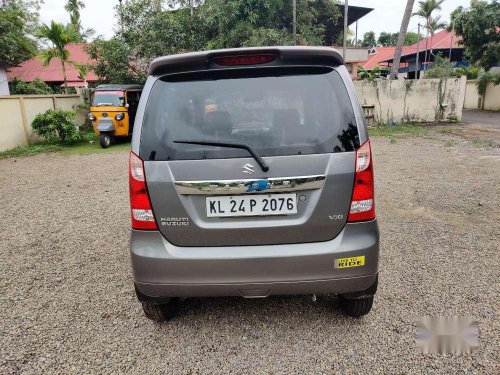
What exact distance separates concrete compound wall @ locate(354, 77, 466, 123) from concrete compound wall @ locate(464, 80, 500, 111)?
32.6ft

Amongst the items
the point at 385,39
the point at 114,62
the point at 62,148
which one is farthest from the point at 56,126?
the point at 385,39

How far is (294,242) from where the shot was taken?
7.10 feet

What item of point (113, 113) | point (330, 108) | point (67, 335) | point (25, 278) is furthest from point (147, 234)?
point (113, 113)

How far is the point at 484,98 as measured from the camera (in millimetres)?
23094

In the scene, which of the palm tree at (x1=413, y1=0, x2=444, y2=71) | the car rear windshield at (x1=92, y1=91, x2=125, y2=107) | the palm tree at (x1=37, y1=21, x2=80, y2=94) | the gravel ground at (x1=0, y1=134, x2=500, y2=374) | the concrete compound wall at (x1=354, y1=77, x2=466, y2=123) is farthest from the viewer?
the palm tree at (x1=413, y1=0, x2=444, y2=71)

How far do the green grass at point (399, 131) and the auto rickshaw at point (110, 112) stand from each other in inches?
322

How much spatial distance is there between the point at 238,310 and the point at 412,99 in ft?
46.3

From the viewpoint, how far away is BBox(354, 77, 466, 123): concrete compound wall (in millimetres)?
14383

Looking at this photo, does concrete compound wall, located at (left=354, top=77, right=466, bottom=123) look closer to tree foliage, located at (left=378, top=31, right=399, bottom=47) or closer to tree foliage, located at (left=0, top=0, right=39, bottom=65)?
tree foliage, located at (left=0, top=0, right=39, bottom=65)

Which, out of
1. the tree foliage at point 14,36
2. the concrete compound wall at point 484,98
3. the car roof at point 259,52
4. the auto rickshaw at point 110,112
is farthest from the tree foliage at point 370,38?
the car roof at point 259,52

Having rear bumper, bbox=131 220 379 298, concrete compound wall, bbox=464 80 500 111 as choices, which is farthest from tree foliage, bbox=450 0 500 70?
rear bumper, bbox=131 220 379 298

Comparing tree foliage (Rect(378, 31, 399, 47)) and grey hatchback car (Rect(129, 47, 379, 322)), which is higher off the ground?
tree foliage (Rect(378, 31, 399, 47))

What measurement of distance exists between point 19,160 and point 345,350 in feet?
35.1

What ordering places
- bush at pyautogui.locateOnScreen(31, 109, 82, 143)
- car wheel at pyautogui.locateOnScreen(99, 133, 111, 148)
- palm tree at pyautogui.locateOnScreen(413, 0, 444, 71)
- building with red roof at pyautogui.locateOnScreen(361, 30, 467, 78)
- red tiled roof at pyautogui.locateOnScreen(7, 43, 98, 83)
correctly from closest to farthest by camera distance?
bush at pyautogui.locateOnScreen(31, 109, 82, 143) < car wheel at pyautogui.locateOnScreen(99, 133, 111, 148) < red tiled roof at pyautogui.locateOnScreen(7, 43, 98, 83) < building with red roof at pyautogui.locateOnScreen(361, 30, 467, 78) < palm tree at pyautogui.locateOnScreen(413, 0, 444, 71)
